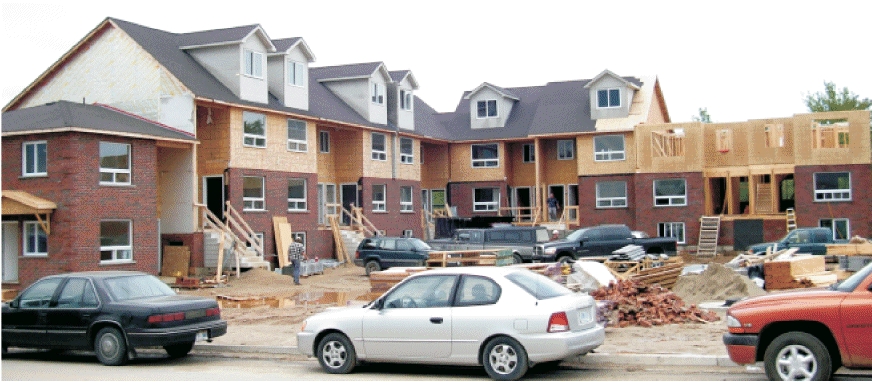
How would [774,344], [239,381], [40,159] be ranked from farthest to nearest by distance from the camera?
[40,159]
[239,381]
[774,344]

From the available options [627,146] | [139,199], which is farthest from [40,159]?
[627,146]

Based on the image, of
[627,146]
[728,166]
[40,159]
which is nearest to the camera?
[40,159]

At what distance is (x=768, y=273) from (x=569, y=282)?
17.6 ft

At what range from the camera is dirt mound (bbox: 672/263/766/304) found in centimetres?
1998

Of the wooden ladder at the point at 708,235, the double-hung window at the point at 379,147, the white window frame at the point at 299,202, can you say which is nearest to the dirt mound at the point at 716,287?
the white window frame at the point at 299,202

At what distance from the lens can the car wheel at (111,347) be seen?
13.6 metres

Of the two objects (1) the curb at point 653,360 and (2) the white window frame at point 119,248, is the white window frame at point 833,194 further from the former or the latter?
(1) the curb at point 653,360

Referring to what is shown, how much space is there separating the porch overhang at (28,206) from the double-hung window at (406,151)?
20344 mm

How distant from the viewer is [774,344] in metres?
9.95

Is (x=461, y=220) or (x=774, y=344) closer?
(x=774, y=344)

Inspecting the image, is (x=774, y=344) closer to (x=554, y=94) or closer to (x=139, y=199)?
(x=139, y=199)

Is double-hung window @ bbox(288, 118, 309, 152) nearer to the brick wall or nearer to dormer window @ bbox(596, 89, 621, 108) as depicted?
the brick wall

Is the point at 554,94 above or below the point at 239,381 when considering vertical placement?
above

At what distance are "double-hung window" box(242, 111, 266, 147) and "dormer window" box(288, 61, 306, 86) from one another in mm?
3075
